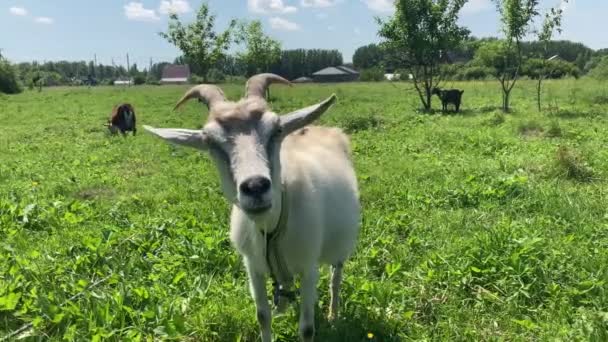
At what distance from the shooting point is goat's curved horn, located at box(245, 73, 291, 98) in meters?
3.34

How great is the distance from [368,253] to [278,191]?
2.26 m

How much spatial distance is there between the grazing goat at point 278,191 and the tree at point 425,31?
19.2 m

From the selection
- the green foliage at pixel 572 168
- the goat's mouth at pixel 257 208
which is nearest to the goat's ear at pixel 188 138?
the goat's mouth at pixel 257 208

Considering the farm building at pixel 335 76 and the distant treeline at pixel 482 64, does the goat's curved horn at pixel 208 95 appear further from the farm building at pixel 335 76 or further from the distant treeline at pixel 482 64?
the farm building at pixel 335 76

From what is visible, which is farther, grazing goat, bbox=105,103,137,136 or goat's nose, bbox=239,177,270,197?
grazing goat, bbox=105,103,137,136

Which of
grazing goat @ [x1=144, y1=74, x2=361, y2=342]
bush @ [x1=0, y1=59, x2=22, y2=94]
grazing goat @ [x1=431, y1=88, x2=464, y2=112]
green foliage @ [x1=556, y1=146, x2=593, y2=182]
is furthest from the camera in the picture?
bush @ [x1=0, y1=59, x2=22, y2=94]

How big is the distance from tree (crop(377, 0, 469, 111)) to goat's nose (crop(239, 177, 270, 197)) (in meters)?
20.7

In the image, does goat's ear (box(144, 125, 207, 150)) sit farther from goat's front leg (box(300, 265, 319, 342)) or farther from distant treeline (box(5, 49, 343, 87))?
distant treeline (box(5, 49, 343, 87))

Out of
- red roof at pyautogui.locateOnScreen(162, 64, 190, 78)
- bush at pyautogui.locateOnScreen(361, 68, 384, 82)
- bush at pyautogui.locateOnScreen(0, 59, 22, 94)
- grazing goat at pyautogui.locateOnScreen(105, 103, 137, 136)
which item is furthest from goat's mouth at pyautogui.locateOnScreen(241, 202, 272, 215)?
red roof at pyautogui.locateOnScreen(162, 64, 190, 78)

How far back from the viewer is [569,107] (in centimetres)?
1956

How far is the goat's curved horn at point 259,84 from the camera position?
334 centimetres

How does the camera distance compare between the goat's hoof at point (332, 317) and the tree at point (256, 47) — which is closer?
the goat's hoof at point (332, 317)

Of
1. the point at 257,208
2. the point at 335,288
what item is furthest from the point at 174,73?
the point at 257,208

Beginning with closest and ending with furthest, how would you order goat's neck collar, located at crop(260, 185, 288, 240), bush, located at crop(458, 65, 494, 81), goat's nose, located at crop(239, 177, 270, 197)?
goat's nose, located at crop(239, 177, 270, 197) < goat's neck collar, located at crop(260, 185, 288, 240) < bush, located at crop(458, 65, 494, 81)
